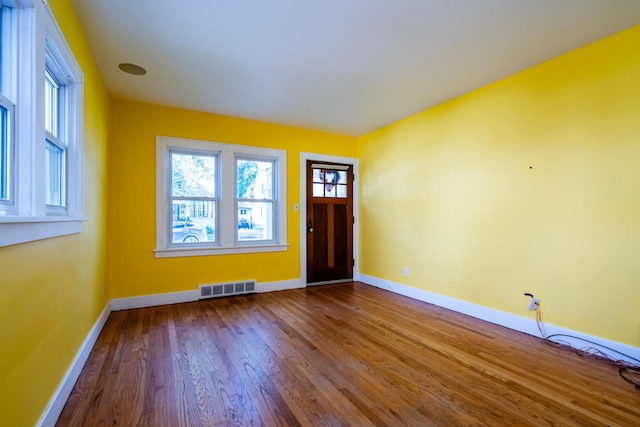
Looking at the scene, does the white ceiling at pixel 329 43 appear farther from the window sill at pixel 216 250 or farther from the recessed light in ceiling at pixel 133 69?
the window sill at pixel 216 250

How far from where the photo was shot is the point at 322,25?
222 cm

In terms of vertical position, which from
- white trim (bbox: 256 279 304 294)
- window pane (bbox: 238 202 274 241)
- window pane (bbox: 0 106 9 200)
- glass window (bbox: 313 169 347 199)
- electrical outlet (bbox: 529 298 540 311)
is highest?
glass window (bbox: 313 169 347 199)

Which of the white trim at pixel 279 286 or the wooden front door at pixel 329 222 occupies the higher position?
the wooden front door at pixel 329 222

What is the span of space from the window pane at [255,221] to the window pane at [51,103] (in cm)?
252

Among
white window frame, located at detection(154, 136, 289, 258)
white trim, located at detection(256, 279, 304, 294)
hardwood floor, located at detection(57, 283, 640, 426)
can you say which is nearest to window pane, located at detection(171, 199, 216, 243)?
white window frame, located at detection(154, 136, 289, 258)

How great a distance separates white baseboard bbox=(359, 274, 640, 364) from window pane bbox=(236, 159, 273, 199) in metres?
2.38

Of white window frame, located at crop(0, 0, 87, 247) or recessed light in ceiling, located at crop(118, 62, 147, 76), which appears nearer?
white window frame, located at crop(0, 0, 87, 247)

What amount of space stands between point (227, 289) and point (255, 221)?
1.08 metres

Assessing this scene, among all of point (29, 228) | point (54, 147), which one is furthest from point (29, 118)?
point (54, 147)

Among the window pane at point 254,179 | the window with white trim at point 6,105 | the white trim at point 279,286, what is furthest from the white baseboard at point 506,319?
the window with white trim at point 6,105

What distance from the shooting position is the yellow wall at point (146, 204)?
3.56 metres

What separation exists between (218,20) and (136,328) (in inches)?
116

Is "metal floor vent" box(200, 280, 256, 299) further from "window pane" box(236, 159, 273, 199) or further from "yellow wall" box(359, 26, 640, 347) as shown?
"yellow wall" box(359, 26, 640, 347)

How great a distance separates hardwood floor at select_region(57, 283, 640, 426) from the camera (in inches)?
66.1
